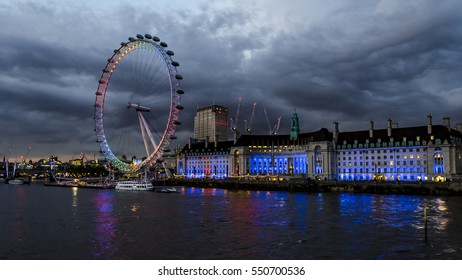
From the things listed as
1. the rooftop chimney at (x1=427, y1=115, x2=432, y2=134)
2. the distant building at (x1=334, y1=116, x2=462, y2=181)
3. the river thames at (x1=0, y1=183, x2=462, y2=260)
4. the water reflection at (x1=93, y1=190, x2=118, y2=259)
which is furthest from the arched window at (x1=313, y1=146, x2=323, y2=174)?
the water reflection at (x1=93, y1=190, x2=118, y2=259)

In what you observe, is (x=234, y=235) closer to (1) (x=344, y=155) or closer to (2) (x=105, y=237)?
(2) (x=105, y=237)

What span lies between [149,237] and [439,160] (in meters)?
100

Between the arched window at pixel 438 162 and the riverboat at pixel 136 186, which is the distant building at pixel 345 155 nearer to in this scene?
the arched window at pixel 438 162

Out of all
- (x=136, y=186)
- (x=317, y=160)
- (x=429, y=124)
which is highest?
(x=429, y=124)

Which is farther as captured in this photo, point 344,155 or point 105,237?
point 344,155

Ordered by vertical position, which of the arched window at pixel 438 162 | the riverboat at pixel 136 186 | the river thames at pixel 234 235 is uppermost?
the arched window at pixel 438 162

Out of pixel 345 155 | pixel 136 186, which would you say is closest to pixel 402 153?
pixel 345 155

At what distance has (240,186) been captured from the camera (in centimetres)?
12775

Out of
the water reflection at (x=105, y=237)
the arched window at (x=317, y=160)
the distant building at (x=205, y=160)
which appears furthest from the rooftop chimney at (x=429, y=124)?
the water reflection at (x=105, y=237)

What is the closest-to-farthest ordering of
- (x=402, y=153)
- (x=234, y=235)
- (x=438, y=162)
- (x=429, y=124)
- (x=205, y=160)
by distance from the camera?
(x=234, y=235) < (x=438, y=162) < (x=429, y=124) < (x=402, y=153) < (x=205, y=160)

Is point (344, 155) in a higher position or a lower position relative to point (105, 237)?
higher

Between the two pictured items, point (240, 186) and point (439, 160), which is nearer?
point (439, 160)
